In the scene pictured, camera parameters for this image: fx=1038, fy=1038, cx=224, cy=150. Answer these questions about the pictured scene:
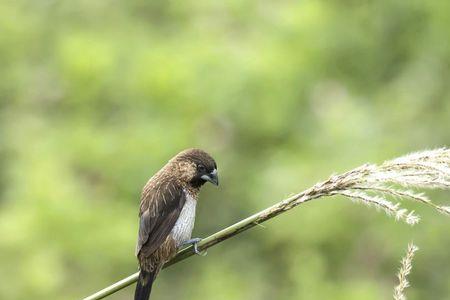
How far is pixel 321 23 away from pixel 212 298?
302cm

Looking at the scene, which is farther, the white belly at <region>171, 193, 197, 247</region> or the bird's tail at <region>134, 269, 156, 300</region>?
the white belly at <region>171, 193, 197, 247</region>

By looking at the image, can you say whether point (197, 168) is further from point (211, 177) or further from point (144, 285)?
point (144, 285)

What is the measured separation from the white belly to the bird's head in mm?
84

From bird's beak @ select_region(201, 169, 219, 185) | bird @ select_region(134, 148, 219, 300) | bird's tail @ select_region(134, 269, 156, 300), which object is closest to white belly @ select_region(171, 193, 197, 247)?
bird @ select_region(134, 148, 219, 300)

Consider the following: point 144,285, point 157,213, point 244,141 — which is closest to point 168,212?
point 157,213

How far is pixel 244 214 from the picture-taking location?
1005 cm

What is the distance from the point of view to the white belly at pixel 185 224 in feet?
15.0

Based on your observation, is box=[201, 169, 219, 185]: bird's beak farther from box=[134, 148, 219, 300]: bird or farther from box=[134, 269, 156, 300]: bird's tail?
box=[134, 269, 156, 300]: bird's tail

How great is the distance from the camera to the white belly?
4562 millimetres

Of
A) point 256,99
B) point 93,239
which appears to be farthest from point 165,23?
point 93,239

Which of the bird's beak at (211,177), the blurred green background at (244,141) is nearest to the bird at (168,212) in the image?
the bird's beak at (211,177)

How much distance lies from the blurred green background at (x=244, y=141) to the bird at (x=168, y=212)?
13.3 ft

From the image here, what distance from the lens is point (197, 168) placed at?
4.85 meters

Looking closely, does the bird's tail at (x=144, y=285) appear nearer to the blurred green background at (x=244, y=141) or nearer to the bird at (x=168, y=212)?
the bird at (x=168, y=212)
